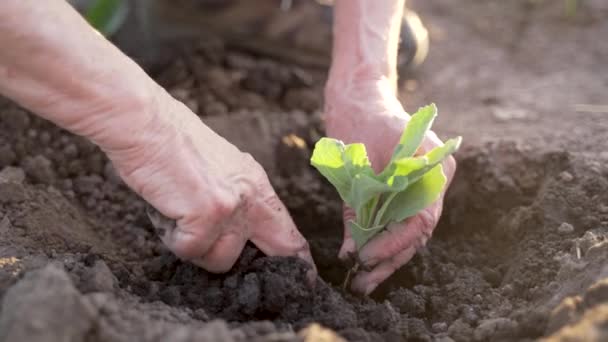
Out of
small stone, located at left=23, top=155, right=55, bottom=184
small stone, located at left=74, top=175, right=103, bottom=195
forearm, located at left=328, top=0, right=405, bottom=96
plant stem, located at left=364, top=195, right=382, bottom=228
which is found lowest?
small stone, located at left=74, top=175, right=103, bottom=195

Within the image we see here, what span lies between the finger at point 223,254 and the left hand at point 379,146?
0.76ft

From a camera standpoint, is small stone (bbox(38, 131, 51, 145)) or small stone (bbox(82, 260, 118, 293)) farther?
small stone (bbox(38, 131, 51, 145))

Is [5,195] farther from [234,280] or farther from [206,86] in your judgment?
[206,86]

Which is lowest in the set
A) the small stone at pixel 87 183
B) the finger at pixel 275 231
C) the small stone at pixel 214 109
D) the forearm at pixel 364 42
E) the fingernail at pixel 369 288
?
the small stone at pixel 87 183

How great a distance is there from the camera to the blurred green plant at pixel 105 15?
8.42ft

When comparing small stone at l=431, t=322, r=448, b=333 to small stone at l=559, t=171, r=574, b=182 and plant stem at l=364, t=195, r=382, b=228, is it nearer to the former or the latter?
plant stem at l=364, t=195, r=382, b=228

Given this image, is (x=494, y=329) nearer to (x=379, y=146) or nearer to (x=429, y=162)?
(x=429, y=162)

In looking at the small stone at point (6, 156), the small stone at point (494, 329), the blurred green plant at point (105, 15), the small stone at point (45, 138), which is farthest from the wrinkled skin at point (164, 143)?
the blurred green plant at point (105, 15)

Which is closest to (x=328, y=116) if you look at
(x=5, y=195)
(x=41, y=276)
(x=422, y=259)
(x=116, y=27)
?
(x=422, y=259)

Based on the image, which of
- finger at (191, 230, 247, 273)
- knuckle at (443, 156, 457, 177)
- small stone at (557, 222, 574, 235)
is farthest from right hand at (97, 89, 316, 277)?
small stone at (557, 222, 574, 235)

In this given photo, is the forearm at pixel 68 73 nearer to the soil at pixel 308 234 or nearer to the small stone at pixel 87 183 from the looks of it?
the soil at pixel 308 234

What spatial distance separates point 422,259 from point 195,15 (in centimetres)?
147

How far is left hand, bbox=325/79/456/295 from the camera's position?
155 centimetres

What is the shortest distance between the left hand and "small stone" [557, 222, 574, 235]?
0.83 ft
